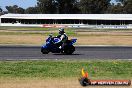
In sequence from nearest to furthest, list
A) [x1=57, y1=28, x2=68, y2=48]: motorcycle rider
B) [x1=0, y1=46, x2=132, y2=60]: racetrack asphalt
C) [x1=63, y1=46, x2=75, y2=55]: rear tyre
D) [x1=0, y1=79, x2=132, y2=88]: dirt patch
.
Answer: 1. [x1=0, y1=79, x2=132, y2=88]: dirt patch
2. [x1=0, y1=46, x2=132, y2=60]: racetrack asphalt
3. [x1=57, y1=28, x2=68, y2=48]: motorcycle rider
4. [x1=63, y1=46, x2=75, y2=55]: rear tyre

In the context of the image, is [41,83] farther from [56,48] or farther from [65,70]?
[56,48]

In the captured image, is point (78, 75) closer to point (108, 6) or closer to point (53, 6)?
point (53, 6)

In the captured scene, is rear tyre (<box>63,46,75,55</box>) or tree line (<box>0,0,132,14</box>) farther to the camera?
tree line (<box>0,0,132,14</box>)

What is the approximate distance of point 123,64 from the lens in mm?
18344

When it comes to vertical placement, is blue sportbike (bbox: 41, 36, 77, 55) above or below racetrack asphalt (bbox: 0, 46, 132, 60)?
above

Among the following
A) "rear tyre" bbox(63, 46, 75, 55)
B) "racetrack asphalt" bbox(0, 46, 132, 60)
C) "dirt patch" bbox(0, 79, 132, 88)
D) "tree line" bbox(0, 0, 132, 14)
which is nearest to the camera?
"dirt patch" bbox(0, 79, 132, 88)

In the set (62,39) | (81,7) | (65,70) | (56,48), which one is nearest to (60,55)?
(56,48)

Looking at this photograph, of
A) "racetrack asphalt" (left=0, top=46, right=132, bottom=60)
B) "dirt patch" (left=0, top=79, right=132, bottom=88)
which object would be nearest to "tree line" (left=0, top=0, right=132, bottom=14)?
"racetrack asphalt" (left=0, top=46, right=132, bottom=60)

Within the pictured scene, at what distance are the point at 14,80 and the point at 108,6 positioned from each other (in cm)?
14926

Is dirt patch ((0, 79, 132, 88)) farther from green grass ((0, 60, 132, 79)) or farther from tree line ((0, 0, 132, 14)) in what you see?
tree line ((0, 0, 132, 14))

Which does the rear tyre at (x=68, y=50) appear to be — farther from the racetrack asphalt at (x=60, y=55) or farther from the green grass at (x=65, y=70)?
the green grass at (x=65, y=70)

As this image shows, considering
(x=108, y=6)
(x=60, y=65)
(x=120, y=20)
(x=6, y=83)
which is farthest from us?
(x=108, y=6)

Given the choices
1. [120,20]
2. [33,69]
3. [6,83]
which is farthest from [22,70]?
[120,20]

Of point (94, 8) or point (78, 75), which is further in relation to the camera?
point (94, 8)
